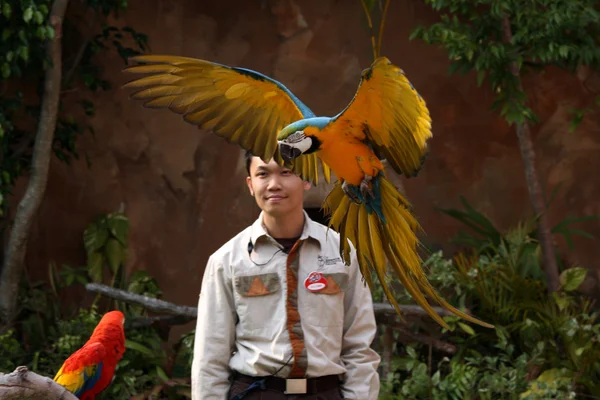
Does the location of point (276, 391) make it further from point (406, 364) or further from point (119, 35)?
point (119, 35)

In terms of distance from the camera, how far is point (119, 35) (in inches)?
184

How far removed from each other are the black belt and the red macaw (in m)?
1.14

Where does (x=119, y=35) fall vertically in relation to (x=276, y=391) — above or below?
above

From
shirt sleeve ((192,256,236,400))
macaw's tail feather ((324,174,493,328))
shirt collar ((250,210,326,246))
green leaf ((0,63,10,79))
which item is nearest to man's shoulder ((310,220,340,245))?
shirt collar ((250,210,326,246))

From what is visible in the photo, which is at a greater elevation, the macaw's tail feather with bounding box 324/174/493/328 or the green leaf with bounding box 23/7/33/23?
the green leaf with bounding box 23/7/33/23

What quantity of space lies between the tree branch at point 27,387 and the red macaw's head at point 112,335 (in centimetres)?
156

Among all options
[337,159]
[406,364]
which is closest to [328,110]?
[406,364]

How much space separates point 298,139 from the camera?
1.45 m

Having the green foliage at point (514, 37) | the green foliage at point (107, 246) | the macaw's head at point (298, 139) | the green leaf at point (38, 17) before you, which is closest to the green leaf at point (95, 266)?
the green foliage at point (107, 246)

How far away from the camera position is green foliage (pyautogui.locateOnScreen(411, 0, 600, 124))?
13.5ft

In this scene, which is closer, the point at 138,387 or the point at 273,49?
the point at 138,387

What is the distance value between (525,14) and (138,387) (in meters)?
2.78

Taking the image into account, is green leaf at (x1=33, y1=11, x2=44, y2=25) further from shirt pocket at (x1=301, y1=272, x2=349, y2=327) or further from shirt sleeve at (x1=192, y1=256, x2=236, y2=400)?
shirt pocket at (x1=301, y1=272, x2=349, y2=327)

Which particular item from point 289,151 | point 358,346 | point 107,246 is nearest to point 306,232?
point 358,346
